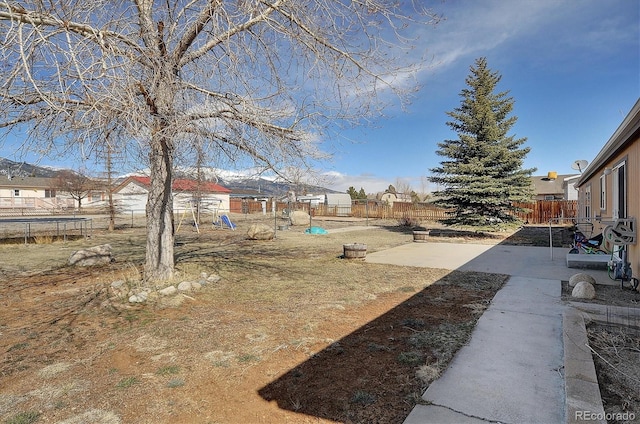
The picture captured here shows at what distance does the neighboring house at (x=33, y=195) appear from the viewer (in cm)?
3722

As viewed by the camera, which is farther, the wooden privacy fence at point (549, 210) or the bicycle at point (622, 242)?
the wooden privacy fence at point (549, 210)

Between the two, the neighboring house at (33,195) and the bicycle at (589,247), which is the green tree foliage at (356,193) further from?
the bicycle at (589,247)

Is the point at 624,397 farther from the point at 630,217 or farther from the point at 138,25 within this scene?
the point at 138,25

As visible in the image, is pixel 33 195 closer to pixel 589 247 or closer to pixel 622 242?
pixel 589 247

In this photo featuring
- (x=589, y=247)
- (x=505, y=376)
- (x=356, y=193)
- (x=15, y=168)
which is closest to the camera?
(x=505, y=376)

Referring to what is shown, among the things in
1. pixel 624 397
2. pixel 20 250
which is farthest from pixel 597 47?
pixel 20 250

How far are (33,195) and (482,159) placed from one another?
47.5 m

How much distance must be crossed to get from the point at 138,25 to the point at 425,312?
5789mm

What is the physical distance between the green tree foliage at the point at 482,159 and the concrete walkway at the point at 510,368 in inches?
343

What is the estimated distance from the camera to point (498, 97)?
615 inches

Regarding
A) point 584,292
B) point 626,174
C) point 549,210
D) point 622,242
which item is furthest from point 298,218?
point 584,292

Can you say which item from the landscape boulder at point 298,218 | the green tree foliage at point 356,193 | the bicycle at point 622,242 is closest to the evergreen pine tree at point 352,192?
→ the green tree foliage at point 356,193

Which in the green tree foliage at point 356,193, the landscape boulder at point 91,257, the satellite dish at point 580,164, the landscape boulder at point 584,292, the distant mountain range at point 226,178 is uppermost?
the green tree foliage at point 356,193

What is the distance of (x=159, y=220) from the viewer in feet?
20.8
